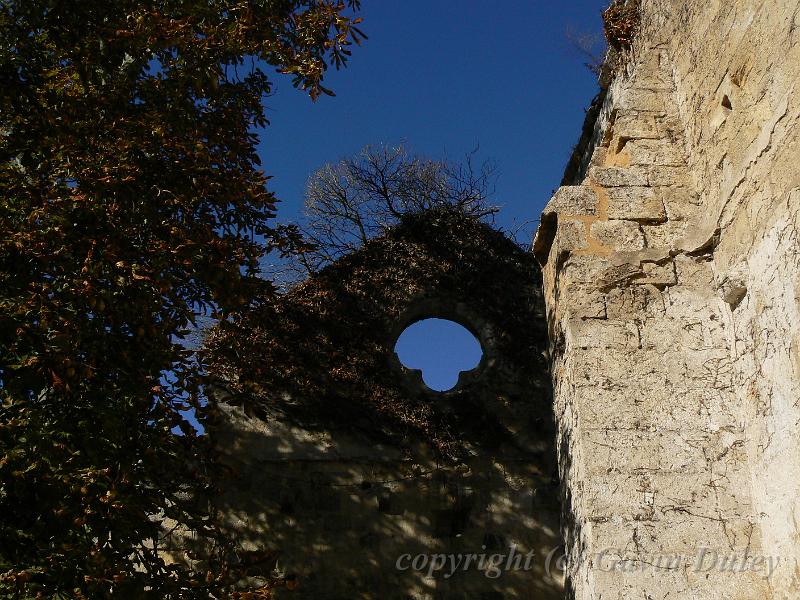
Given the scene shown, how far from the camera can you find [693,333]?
347 centimetres

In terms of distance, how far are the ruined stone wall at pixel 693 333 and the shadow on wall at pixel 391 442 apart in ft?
12.8

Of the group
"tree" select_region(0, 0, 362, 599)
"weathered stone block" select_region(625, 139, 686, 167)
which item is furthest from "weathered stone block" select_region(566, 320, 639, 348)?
"tree" select_region(0, 0, 362, 599)

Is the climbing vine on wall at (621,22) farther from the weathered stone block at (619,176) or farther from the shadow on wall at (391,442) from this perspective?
the shadow on wall at (391,442)

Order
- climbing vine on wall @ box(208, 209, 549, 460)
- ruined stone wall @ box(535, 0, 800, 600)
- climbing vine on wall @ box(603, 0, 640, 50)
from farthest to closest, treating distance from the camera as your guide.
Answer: climbing vine on wall @ box(208, 209, 549, 460) → climbing vine on wall @ box(603, 0, 640, 50) → ruined stone wall @ box(535, 0, 800, 600)

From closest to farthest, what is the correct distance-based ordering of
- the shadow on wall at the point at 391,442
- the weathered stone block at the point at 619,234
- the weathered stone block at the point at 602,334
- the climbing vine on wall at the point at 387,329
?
the weathered stone block at the point at 602,334, the weathered stone block at the point at 619,234, the shadow on wall at the point at 391,442, the climbing vine on wall at the point at 387,329

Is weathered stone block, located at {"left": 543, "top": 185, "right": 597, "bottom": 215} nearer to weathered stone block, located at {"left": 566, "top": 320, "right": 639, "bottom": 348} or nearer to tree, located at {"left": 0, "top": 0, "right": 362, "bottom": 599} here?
weathered stone block, located at {"left": 566, "top": 320, "right": 639, "bottom": 348}

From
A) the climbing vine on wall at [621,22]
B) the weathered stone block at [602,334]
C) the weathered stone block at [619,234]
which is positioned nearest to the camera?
the weathered stone block at [602,334]

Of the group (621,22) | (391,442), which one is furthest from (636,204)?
(391,442)

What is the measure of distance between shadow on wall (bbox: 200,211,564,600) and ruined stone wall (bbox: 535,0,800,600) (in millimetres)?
3888

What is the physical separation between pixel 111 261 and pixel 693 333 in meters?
3.40

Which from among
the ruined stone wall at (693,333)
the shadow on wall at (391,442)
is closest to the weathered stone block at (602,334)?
the ruined stone wall at (693,333)

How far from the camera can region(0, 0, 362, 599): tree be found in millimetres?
4336

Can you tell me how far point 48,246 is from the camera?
4617mm

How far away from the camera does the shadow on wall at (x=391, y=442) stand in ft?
25.6
